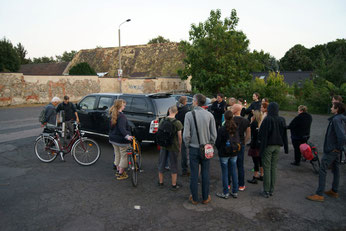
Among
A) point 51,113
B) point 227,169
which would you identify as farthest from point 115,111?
point 51,113

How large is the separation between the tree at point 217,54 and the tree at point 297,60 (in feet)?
161

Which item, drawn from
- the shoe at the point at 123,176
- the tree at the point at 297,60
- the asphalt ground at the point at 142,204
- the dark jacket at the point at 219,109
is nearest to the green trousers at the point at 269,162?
the asphalt ground at the point at 142,204

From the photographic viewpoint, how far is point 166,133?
16.3ft

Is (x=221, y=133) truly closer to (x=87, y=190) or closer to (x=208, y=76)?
(x=87, y=190)

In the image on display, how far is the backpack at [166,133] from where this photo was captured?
4945 mm

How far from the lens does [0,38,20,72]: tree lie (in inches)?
1459

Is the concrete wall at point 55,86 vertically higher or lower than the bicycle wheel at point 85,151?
higher

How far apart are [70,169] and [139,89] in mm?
26362

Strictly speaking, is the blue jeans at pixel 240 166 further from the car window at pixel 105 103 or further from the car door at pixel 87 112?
the car door at pixel 87 112

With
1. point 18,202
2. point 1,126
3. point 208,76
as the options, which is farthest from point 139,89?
point 18,202

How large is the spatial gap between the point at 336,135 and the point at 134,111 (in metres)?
5.37

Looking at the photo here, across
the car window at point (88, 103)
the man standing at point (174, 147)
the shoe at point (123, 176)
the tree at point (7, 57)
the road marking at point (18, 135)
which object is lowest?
the shoe at point (123, 176)

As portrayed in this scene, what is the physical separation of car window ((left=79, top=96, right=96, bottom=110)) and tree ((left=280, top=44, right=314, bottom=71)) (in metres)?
67.1

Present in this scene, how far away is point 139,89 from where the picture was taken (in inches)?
1273
